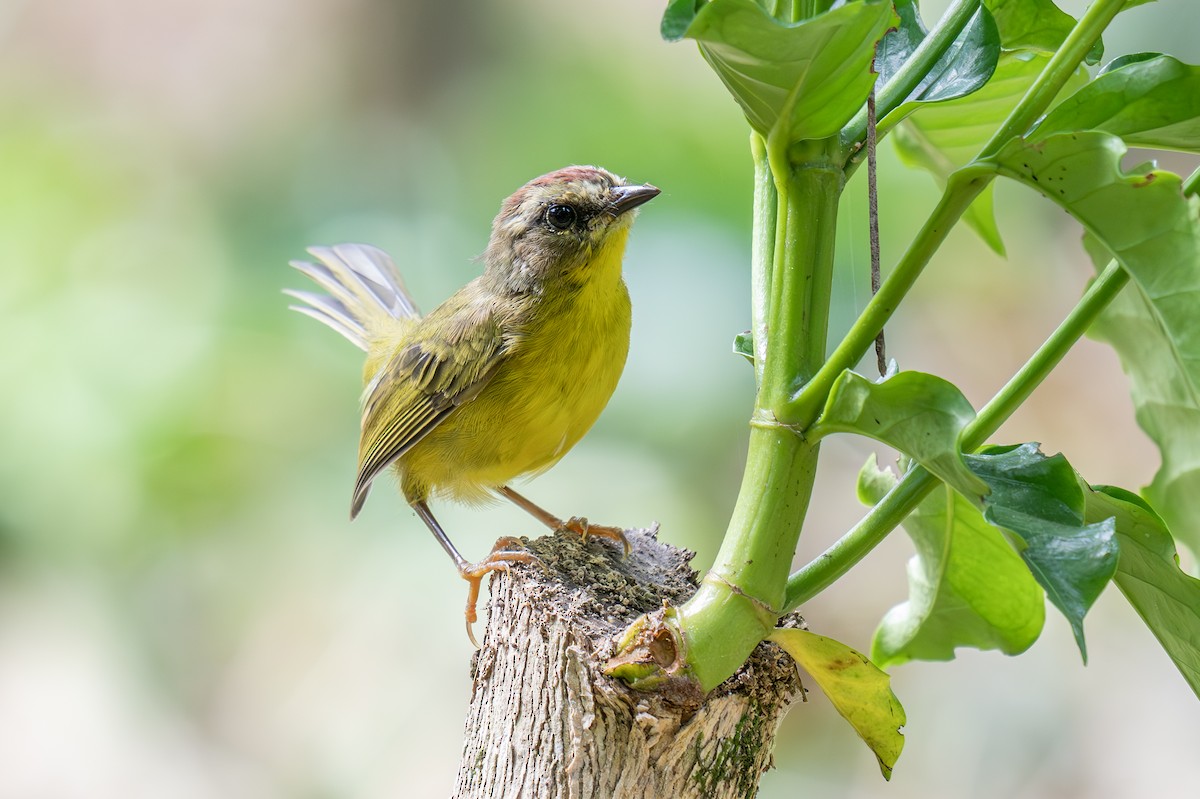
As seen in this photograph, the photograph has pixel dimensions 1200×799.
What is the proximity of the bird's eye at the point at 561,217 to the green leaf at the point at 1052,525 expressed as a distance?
1.53 m

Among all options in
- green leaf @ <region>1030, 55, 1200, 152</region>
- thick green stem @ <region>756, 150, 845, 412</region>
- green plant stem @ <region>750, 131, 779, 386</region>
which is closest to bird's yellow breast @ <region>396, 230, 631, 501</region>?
green plant stem @ <region>750, 131, 779, 386</region>

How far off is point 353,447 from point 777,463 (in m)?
3.09

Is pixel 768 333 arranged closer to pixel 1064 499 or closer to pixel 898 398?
pixel 898 398

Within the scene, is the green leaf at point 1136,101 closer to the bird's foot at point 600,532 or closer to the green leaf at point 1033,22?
the green leaf at point 1033,22

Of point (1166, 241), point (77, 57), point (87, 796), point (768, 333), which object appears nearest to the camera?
point (1166, 241)

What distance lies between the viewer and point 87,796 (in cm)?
408

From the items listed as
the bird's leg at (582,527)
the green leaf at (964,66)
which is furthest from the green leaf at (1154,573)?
the bird's leg at (582,527)

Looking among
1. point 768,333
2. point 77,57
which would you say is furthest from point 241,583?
point 768,333

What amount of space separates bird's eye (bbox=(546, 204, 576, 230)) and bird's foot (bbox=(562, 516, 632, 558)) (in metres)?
0.76

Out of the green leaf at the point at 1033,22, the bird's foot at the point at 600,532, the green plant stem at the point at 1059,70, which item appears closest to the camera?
the green plant stem at the point at 1059,70

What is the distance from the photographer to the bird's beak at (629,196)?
250 centimetres

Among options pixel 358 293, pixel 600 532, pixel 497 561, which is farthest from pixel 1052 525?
pixel 358 293

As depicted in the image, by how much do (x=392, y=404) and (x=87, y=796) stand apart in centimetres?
240

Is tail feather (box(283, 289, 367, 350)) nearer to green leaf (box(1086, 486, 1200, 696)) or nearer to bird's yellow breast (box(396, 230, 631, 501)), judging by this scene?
bird's yellow breast (box(396, 230, 631, 501))
